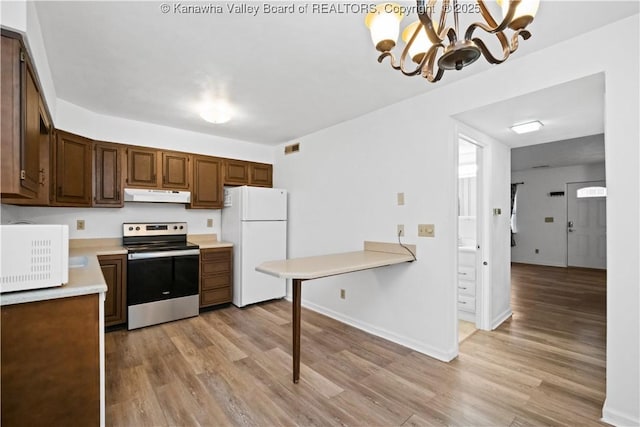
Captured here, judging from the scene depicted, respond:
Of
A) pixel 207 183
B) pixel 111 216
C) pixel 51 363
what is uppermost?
pixel 207 183

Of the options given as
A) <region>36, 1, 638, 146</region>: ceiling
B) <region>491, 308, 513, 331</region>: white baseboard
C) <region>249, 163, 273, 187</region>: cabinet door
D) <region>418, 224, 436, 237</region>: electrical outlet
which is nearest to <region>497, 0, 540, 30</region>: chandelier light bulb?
<region>36, 1, 638, 146</region>: ceiling

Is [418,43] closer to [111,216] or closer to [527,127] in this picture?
[527,127]

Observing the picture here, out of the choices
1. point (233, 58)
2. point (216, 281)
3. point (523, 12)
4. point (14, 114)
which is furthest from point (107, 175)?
point (523, 12)

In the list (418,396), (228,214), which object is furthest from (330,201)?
(418,396)

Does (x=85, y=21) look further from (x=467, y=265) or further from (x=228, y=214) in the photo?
(x=467, y=265)

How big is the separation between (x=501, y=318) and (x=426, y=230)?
1718 millimetres

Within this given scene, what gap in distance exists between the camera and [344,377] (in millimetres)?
2305

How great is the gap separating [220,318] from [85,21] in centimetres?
304

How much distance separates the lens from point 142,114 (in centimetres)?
341

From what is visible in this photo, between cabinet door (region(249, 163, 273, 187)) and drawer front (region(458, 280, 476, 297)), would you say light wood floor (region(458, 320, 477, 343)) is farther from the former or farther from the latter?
cabinet door (region(249, 163, 273, 187))

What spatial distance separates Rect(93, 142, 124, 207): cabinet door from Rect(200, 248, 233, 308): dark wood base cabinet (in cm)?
117

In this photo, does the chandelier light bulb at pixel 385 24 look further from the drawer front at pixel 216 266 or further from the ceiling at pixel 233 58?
the drawer front at pixel 216 266

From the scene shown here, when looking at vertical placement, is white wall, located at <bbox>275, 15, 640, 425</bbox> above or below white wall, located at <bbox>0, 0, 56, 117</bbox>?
below

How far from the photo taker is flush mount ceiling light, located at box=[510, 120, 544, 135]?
2773mm
